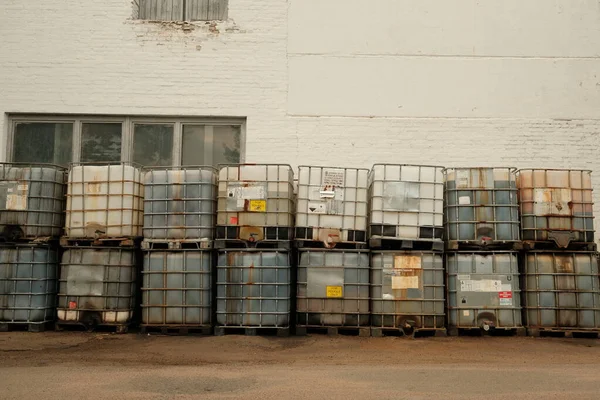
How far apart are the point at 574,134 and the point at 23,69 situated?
1022 cm

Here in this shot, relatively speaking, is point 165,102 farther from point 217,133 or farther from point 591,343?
point 591,343

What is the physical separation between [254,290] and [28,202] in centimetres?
364

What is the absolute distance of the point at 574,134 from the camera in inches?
462

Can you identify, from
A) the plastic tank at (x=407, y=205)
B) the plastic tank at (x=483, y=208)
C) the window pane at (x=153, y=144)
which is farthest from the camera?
the window pane at (x=153, y=144)

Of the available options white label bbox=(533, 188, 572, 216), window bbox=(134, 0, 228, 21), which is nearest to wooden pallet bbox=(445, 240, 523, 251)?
white label bbox=(533, 188, 572, 216)

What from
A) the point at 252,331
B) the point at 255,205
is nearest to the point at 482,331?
the point at 252,331

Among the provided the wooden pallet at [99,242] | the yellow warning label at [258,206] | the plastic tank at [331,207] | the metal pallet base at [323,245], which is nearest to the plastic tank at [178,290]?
the wooden pallet at [99,242]

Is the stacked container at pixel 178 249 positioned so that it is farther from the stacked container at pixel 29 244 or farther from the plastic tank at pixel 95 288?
the stacked container at pixel 29 244

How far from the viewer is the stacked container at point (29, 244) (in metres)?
9.27

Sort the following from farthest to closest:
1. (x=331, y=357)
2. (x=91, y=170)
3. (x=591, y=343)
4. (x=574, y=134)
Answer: (x=574, y=134) < (x=91, y=170) < (x=591, y=343) < (x=331, y=357)

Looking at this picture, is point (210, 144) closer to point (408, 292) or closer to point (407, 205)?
point (407, 205)

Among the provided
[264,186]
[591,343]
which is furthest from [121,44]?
[591,343]

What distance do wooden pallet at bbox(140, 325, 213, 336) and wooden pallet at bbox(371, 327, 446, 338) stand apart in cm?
234

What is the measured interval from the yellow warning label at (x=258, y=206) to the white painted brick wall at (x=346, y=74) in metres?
2.65
